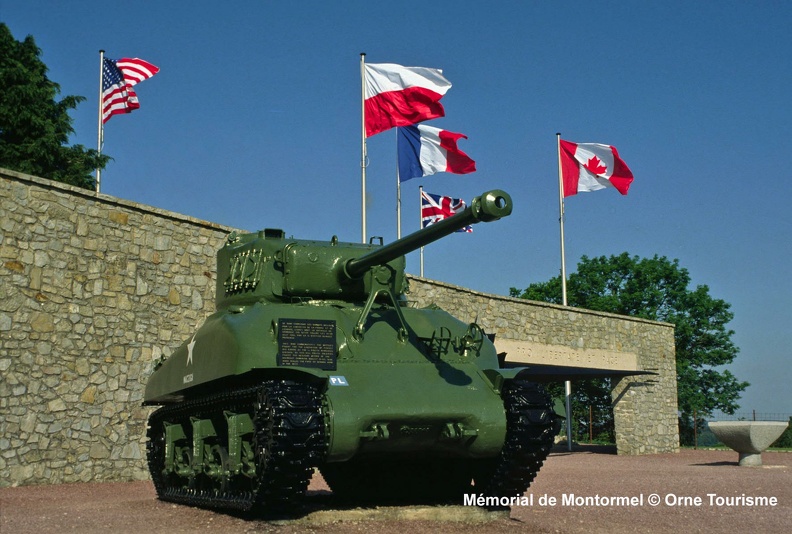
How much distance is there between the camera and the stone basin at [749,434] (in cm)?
2072

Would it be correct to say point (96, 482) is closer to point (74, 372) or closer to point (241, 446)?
point (74, 372)

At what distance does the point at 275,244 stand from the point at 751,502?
6.71m

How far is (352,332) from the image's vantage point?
33.9 feet

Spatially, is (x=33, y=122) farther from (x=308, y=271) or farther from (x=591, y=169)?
(x=308, y=271)

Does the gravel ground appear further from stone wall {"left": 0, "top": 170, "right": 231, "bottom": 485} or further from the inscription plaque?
the inscription plaque

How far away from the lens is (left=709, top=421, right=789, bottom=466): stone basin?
68.0 feet

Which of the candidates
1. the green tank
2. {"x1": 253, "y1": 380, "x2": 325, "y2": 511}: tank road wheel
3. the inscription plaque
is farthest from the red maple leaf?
{"x1": 253, "y1": 380, "x2": 325, "y2": 511}: tank road wheel

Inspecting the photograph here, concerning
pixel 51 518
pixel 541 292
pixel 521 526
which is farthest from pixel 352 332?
pixel 541 292

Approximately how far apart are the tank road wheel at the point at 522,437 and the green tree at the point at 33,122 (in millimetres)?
21616

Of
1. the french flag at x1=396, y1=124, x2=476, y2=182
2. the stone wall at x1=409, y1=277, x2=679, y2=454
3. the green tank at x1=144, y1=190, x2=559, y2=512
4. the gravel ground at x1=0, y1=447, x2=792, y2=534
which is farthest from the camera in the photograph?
the stone wall at x1=409, y1=277, x2=679, y2=454


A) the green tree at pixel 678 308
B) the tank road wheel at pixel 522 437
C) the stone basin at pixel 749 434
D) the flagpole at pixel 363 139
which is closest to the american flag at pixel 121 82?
the flagpole at pixel 363 139

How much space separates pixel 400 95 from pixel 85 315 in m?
8.56

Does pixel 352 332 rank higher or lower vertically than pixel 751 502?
higher

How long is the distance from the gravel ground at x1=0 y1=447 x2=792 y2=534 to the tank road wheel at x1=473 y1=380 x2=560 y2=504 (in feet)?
1.25
